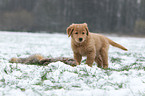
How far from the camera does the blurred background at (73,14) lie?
121ft

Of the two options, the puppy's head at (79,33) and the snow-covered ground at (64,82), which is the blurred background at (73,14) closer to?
the puppy's head at (79,33)

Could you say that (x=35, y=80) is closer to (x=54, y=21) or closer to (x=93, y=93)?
(x=93, y=93)

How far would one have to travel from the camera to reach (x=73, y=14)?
3969 centimetres

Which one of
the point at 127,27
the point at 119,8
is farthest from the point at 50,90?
the point at 119,8

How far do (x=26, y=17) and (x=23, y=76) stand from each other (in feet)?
119

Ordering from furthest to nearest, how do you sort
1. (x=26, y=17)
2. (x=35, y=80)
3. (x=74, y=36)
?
(x=26, y=17), (x=74, y=36), (x=35, y=80)

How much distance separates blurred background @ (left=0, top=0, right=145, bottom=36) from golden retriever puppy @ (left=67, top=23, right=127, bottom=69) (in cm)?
3037

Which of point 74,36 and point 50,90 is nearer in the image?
point 50,90

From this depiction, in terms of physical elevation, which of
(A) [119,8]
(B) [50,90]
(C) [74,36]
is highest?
(A) [119,8]

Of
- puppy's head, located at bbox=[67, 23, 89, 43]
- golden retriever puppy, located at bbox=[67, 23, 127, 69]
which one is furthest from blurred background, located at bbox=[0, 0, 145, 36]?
puppy's head, located at bbox=[67, 23, 89, 43]

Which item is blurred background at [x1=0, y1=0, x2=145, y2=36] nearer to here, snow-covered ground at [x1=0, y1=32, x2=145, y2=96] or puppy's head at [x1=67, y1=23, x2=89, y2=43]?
puppy's head at [x1=67, y1=23, x2=89, y2=43]

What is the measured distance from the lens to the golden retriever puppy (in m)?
4.62

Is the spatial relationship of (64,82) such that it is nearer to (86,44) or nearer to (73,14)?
(86,44)

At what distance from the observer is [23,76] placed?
3816 mm
